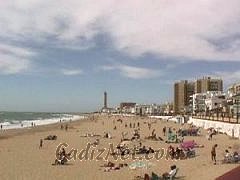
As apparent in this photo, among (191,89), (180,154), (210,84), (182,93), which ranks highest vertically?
(210,84)

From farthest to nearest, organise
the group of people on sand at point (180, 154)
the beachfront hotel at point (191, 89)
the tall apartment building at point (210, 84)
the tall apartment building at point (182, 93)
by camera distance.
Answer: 1. the tall apartment building at point (182, 93)
2. the tall apartment building at point (210, 84)
3. the beachfront hotel at point (191, 89)
4. the group of people on sand at point (180, 154)

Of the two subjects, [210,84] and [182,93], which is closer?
[210,84]

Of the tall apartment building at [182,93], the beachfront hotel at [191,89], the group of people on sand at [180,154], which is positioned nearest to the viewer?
the group of people on sand at [180,154]

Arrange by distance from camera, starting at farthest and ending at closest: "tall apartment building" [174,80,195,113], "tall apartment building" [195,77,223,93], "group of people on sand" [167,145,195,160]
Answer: "tall apartment building" [174,80,195,113] → "tall apartment building" [195,77,223,93] → "group of people on sand" [167,145,195,160]

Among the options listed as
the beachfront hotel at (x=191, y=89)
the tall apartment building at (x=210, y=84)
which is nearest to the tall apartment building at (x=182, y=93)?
the beachfront hotel at (x=191, y=89)

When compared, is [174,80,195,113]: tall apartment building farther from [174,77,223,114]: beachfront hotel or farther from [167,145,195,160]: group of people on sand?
[167,145,195,160]: group of people on sand

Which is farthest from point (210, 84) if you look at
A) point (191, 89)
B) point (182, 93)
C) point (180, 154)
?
point (180, 154)

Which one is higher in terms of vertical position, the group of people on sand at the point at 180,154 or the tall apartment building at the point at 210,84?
the tall apartment building at the point at 210,84

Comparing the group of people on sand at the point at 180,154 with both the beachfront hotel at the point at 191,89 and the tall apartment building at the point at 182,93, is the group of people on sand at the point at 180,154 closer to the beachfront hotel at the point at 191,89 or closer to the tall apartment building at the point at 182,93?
the beachfront hotel at the point at 191,89

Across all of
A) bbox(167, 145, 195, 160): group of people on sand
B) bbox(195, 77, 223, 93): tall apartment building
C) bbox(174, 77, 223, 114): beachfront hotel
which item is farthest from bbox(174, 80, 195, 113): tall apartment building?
bbox(167, 145, 195, 160): group of people on sand

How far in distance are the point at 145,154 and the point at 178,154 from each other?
2613 mm

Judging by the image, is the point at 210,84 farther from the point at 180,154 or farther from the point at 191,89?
the point at 180,154

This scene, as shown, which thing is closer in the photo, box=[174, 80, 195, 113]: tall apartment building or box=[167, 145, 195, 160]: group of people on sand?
box=[167, 145, 195, 160]: group of people on sand

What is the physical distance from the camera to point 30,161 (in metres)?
24.3
